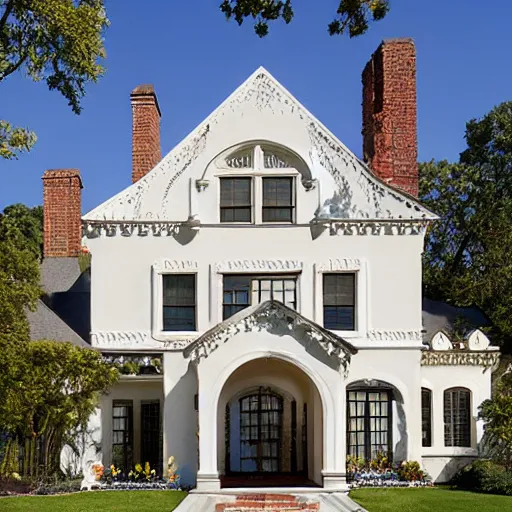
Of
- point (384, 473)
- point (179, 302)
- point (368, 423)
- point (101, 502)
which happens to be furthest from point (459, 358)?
point (101, 502)

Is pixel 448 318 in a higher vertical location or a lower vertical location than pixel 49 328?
higher

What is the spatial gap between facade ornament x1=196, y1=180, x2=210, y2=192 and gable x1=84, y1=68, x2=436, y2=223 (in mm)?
104

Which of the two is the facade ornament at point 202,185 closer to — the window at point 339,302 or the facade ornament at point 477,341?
the window at point 339,302

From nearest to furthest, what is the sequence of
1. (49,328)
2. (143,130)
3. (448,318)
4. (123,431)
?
(123,431), (49,328), (143,130), (448,318)

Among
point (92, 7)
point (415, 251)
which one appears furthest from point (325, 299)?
point (92, 7)

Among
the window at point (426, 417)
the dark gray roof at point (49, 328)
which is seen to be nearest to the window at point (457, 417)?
the window at point (426, 417)

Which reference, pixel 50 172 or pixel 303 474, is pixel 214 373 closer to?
pixel 303 474

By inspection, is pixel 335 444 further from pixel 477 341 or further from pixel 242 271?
pixel 477 341

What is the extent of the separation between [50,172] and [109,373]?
29.8 ft

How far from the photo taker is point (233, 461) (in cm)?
2103

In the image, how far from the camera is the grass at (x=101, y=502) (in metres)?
16.0

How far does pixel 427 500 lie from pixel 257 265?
703 cm

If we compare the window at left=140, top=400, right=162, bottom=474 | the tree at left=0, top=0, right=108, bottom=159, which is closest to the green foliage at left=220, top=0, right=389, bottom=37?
the tree at left=0, top=0, right=108, bottom=159

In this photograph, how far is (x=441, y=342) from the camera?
2134 cm
